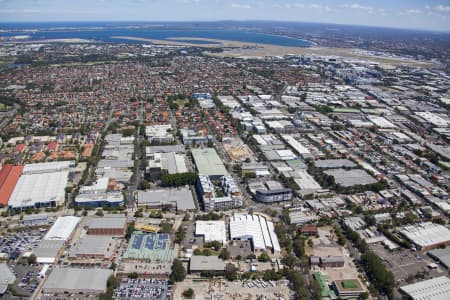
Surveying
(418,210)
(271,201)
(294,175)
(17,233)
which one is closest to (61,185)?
(17,233)

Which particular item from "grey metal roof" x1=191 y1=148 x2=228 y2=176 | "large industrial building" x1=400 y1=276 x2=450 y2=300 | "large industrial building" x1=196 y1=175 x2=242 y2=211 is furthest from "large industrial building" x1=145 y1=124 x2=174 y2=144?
"large industrial building" x1=400 y1=276 x2=450 y2=300

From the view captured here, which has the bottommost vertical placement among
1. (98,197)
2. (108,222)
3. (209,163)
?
(108,222)

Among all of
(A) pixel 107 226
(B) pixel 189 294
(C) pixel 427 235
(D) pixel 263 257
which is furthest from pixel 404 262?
(A) pixel 107 226

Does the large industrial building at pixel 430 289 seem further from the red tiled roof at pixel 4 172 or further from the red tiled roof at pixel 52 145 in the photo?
the red tiled roof at pixel 52 145

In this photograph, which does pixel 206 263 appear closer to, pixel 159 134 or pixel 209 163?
pixel 209 163

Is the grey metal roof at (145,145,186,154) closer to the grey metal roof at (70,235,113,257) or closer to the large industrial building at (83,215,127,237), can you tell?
the large industrial building at (83,215,127,237)

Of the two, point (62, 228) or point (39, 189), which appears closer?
point (62, 228)
